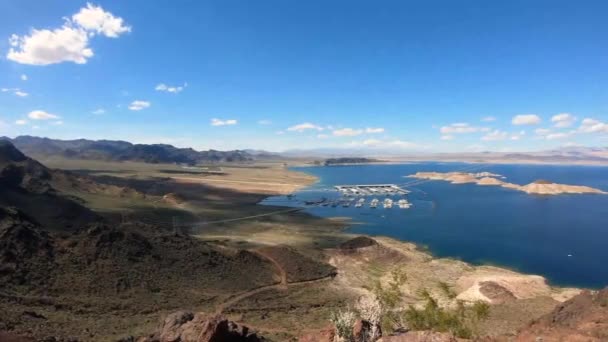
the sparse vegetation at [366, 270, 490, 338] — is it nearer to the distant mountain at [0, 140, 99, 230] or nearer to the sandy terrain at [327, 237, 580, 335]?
the sandy terrain at [327, 237, 580, 335]

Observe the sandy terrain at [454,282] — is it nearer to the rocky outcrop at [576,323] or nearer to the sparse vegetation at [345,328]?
the rocky outcrop at [576,323]

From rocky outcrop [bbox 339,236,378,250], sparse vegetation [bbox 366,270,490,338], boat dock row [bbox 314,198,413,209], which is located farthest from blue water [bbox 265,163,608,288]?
sparse vegetation [bbox 366,270,490,338]

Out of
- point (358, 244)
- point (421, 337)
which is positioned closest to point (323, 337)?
point (421, 337)

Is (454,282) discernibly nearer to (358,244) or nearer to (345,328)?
(358,244)

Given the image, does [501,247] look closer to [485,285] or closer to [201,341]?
[485,285]

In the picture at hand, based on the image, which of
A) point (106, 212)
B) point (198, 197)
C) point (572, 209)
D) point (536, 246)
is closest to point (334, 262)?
point (536, 246)

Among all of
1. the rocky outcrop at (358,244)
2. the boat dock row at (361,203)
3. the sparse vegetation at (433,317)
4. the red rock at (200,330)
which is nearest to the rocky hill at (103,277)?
the red rock at (200,330)
